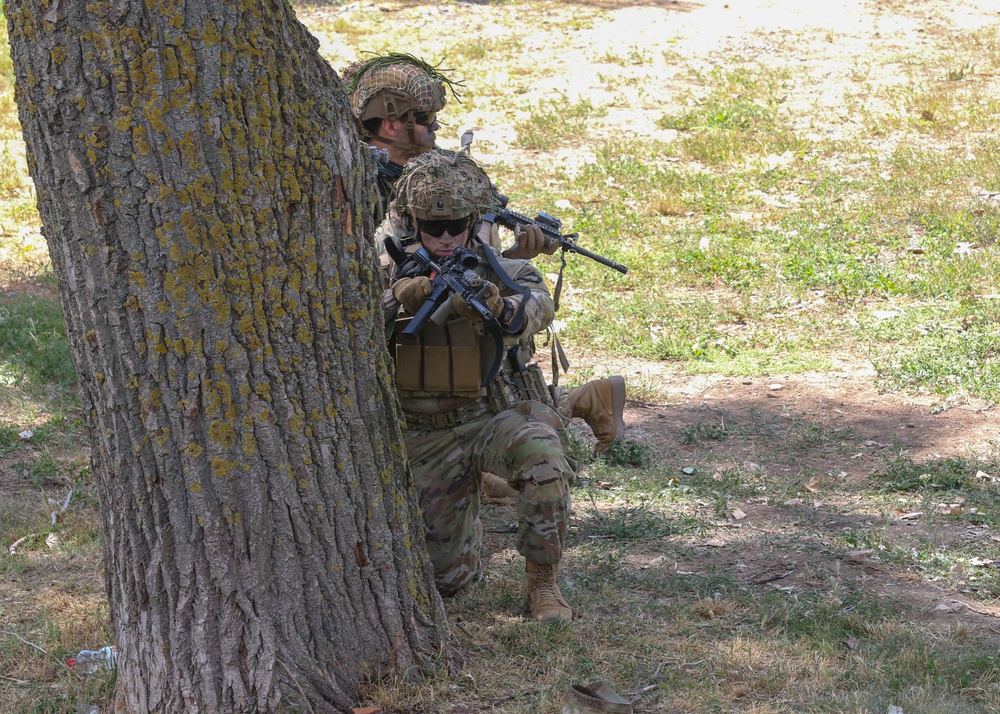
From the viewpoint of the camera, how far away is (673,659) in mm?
3490

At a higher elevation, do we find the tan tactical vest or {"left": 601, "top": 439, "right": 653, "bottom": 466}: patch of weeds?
the tan tactical vest

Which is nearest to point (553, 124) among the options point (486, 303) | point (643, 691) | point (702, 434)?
point (702, 434)

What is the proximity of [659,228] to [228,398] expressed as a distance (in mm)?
7264

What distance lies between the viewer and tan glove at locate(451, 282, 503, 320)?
3766 millimetres

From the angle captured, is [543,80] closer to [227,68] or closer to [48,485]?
[48,485]

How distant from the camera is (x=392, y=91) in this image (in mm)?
5262

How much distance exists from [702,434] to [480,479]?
2.31m

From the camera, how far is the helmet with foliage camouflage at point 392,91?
207 inches

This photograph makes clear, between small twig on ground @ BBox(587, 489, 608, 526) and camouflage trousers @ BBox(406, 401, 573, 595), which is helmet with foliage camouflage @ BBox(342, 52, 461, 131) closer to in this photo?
camouflage trousers @ BBox(406, 401, 573, 595)

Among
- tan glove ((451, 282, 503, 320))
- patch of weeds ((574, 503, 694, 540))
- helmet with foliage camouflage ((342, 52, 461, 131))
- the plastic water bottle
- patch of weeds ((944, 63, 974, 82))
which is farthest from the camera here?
patch of weeds ((944, 63, 974, 82))

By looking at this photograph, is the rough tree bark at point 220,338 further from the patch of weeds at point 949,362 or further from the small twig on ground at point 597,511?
the patch of weeds at point 949,362

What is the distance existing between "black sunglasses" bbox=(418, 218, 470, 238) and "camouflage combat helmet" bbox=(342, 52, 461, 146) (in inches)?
53.7

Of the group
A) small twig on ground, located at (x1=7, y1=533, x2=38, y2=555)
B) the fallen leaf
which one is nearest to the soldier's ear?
small twig on ground, located at (x1=7, y1=533, x2=38, y2=555)

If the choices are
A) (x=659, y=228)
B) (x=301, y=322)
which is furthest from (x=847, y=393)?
(x=301, y=322)
